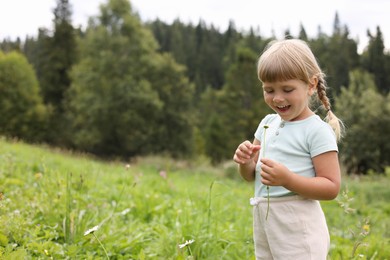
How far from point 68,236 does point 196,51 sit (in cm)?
6710

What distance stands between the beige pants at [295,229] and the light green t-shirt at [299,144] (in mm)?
56

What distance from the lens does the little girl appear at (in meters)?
1.73

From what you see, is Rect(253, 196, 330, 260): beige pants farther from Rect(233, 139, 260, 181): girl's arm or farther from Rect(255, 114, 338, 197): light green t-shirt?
Rect(233, 139, 260, 181): girl's arm

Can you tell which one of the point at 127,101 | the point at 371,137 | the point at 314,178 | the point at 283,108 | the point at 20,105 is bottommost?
the point at 371,137

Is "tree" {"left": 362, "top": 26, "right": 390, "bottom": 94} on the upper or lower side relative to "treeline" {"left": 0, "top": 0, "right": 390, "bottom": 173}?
upper

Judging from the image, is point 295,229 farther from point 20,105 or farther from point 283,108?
point 20,105

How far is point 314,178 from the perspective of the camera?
1707 mm

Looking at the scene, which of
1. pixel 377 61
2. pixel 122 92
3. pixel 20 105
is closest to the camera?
pixel 122 92

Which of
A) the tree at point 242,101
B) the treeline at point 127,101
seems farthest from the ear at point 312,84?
the tree at point 242,101

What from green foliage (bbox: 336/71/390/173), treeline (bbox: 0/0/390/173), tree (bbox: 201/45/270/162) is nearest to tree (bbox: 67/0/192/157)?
treeline (bbox: 0/0/390/173)

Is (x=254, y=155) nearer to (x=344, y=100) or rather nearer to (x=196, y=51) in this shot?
(x=344, y=100)

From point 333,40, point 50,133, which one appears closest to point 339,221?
point 50,133

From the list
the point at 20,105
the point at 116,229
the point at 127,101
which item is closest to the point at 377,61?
the point at 127,101

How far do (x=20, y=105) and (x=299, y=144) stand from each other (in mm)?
33015
